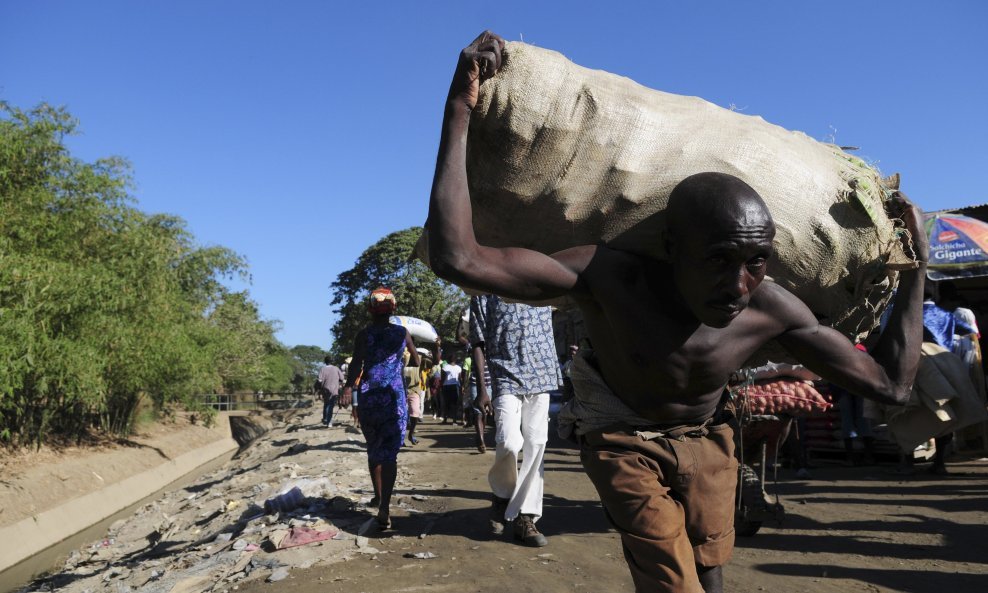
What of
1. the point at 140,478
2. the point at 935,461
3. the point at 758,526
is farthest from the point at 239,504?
the point at 140,478

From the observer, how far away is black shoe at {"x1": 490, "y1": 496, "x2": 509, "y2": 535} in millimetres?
5203

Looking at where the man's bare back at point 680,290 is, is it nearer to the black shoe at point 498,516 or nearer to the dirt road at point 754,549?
the dirt road at point 754,549

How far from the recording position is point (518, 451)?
17.5ft

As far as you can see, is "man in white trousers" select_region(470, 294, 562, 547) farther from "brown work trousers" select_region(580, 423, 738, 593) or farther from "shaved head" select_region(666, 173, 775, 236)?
"shaved head" select_region(666, 173, 775, 236)

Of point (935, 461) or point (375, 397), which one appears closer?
point (375, 397)

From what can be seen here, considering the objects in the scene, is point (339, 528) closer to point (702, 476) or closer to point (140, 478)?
point (702, 476)

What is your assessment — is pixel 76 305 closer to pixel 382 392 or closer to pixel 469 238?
pixel 382 392

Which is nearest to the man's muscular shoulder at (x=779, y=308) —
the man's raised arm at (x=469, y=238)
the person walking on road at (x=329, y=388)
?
the man's raised arm at (x=469, y=238)

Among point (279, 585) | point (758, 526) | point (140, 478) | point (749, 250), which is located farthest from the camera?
point (140, 478)

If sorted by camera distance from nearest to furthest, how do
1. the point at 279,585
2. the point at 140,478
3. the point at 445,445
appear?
the point at 279,585, the point at 445,445, the point at 140,478

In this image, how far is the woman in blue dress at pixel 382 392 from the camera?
5.67 metres

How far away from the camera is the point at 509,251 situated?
6.57 feet

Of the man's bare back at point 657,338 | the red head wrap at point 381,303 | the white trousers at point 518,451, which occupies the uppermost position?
the red head wrap at point 381,303

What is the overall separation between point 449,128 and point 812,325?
1.30 m
